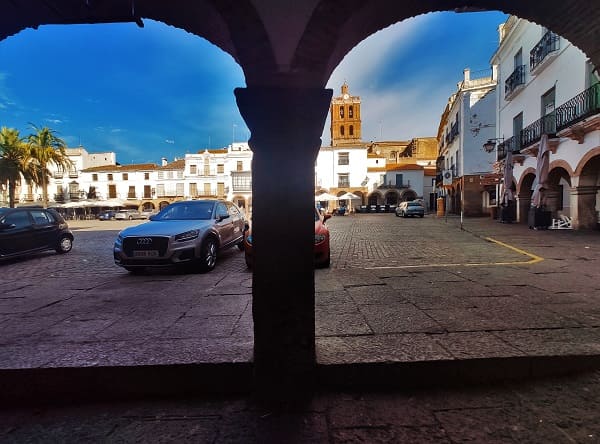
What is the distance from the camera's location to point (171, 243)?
6.12 m

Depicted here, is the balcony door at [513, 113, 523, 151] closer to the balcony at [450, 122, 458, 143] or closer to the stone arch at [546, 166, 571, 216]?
the stone arch at [546, 166, 571, 216]

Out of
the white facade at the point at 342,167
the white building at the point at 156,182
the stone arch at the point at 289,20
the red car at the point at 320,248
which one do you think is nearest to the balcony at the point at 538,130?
the red car at the point at 320,248

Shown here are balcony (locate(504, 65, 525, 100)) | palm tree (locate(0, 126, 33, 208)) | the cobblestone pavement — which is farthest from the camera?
palm tree (locate(0, 126, 33, 208))

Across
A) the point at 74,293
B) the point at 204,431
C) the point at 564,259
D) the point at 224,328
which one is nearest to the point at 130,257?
the point at 74,293

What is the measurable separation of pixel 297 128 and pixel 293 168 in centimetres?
30

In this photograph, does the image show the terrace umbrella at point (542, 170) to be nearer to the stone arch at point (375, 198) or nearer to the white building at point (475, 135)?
the white building at point (475, 135)

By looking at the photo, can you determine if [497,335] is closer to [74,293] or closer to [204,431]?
[204,431]

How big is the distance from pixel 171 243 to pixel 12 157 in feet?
119

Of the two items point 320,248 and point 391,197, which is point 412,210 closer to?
point 391,197

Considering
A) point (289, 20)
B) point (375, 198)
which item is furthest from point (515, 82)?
point (375, 198)

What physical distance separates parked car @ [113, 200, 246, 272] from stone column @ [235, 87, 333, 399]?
172 inches

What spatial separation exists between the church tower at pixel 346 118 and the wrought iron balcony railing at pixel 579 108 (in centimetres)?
4686

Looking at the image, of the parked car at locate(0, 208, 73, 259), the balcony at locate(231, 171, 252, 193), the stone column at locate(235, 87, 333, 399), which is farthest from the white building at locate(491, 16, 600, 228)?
the balcony at locate(231, 171, 252, 193)

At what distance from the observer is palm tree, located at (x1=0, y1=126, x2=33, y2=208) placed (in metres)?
30.1
